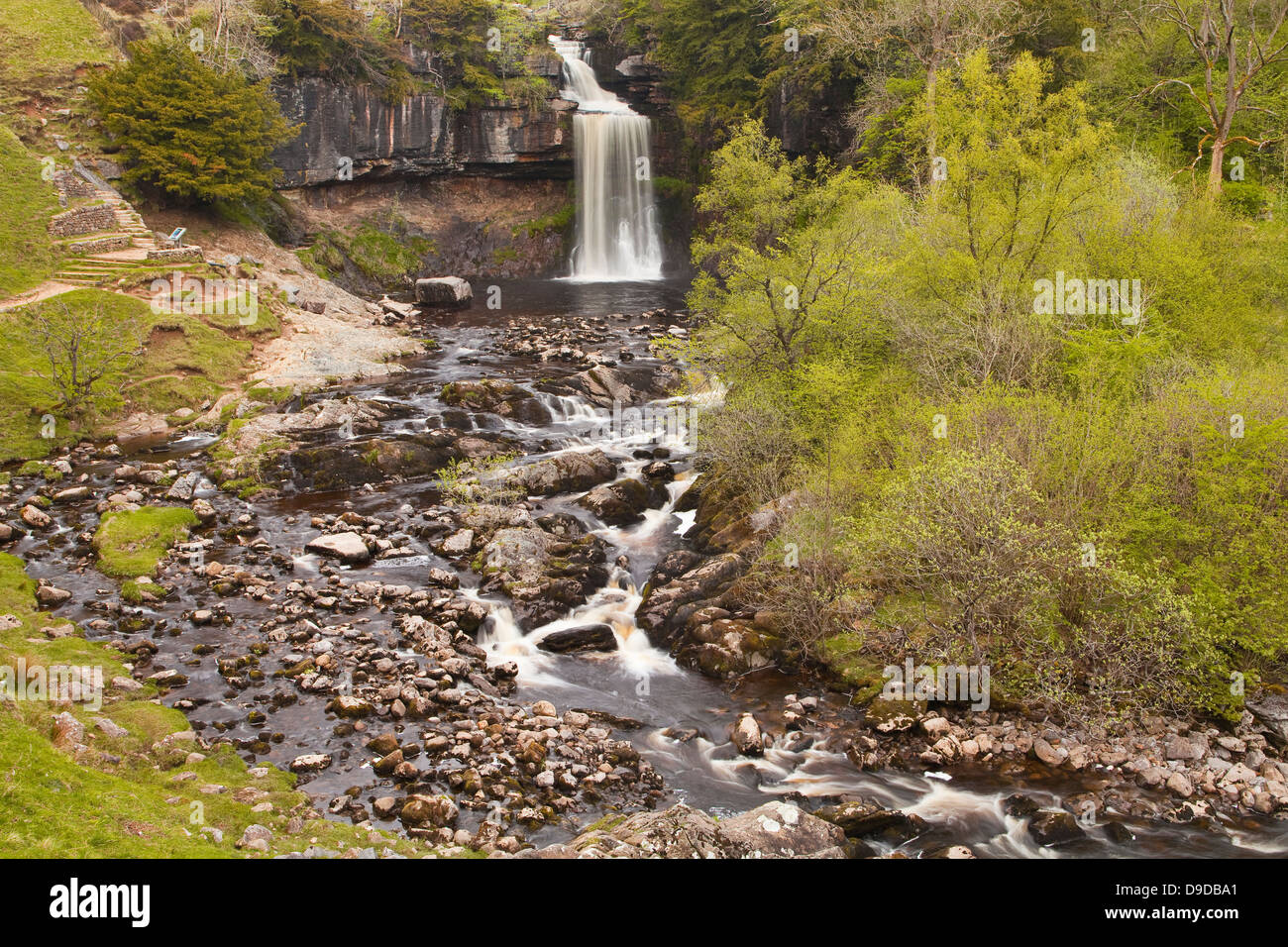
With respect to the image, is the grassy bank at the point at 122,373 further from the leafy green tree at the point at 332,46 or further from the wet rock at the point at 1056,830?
the wet rock at the point at 1056,830

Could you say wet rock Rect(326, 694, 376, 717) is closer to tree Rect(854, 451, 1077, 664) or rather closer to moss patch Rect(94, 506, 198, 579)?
moss patch Rect(94, 506, 198, 579)

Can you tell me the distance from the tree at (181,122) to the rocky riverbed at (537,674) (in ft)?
64.6

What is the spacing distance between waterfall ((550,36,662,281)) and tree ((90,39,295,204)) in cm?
2243

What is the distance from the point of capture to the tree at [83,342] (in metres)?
27.7

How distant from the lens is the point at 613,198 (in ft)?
196

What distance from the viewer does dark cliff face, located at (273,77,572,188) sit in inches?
2060

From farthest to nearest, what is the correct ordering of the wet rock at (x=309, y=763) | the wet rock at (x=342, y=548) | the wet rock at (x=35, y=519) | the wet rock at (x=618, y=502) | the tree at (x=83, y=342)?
the tree at (x=83, y=342) < the wet rock at (x=618, y=502) < the wet rock at (x=35, y=519) < the wet rock at (x=342, y=548) < the wet rock at (x=309, y=763)

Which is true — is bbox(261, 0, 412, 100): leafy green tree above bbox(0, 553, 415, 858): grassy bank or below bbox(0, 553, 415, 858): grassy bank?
above

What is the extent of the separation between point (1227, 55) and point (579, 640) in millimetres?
31732

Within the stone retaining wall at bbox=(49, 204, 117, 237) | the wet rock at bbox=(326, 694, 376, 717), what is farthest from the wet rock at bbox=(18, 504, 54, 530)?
the stone retaining wall at bbox=(49, 204, 117, 237)

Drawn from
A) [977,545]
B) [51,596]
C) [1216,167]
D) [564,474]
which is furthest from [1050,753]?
[1216,167]

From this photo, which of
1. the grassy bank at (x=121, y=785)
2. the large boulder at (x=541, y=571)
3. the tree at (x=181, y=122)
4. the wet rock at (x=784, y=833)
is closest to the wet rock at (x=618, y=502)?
the large boulder at (x=541, y=571)
